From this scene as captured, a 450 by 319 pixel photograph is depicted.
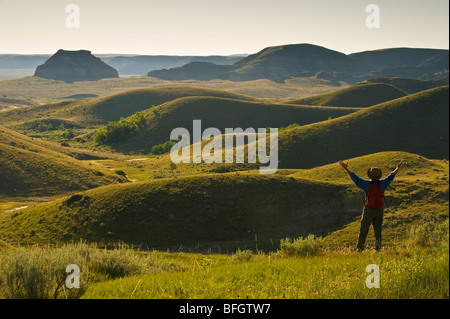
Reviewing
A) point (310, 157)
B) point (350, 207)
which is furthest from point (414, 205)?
point (310, 157)

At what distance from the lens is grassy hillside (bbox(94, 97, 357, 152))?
161000mm

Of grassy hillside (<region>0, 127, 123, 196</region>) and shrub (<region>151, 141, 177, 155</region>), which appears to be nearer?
grassy hillside (<region>0, 127, 123, 196</region>)

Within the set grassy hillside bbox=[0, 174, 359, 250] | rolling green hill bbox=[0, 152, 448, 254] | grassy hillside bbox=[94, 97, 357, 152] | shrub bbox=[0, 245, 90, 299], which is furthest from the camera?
grassy hillside bbox=[94, 97, 357, 152]

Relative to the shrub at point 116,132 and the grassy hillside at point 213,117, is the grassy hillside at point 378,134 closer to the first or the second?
the grassy hillside at point 213,117

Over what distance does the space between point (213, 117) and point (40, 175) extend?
9173cm

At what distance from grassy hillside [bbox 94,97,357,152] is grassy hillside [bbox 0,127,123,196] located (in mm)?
57112

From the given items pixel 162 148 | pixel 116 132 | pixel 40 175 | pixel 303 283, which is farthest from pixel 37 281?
pixel 116 132

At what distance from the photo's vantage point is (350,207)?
53.5 metres

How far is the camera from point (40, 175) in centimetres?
8931

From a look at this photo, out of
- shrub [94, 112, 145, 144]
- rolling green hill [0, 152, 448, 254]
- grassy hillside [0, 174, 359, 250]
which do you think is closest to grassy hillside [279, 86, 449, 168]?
grassy hillside [0, 174, 359, 250]

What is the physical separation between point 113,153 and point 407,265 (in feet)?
498

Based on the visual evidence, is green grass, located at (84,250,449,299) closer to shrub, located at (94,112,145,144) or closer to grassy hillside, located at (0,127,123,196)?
grassy hillside, located at (0,127,123,196)

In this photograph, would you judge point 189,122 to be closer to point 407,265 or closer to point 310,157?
point 310,157

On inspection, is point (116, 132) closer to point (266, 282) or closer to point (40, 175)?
point (40, 175)
